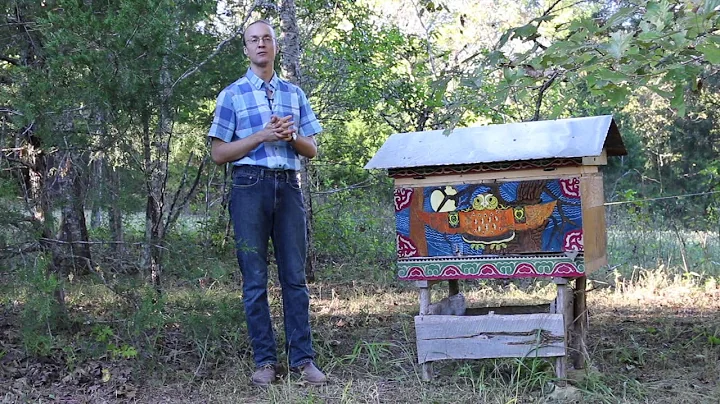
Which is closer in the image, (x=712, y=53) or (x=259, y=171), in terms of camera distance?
(x=712, y=53)

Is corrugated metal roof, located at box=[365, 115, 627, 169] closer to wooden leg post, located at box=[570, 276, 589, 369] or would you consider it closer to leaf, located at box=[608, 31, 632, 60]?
wooden leg post, located at box=[570, 276, 589, 369]

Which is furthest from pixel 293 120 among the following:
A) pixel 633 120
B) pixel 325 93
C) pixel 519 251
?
pixel 633 120

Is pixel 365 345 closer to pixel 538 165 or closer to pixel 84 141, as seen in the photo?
pixel 538 165

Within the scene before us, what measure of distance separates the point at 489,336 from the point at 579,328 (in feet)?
2.45

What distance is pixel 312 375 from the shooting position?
406cm

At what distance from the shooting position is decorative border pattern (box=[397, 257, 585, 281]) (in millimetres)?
3820

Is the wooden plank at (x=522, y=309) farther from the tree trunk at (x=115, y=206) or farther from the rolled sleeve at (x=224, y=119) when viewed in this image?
the tree trunk at (x=115, y=206)

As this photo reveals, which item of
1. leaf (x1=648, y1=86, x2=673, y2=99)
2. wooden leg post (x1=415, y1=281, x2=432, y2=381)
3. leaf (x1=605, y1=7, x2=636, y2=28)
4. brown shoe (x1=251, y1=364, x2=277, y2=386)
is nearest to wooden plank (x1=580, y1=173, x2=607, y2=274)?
wooden leg post (x1=415, y1=281, x2=432, y2=381)

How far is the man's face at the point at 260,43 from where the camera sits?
159 inches

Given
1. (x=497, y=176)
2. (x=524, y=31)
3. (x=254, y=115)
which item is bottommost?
(x=497, y=176)

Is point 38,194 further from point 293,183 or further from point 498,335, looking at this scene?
point 498,335

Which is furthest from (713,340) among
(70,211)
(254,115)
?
(70,211)

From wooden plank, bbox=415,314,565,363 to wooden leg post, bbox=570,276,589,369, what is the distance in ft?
0.78

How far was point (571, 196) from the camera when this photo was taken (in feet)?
12.5
